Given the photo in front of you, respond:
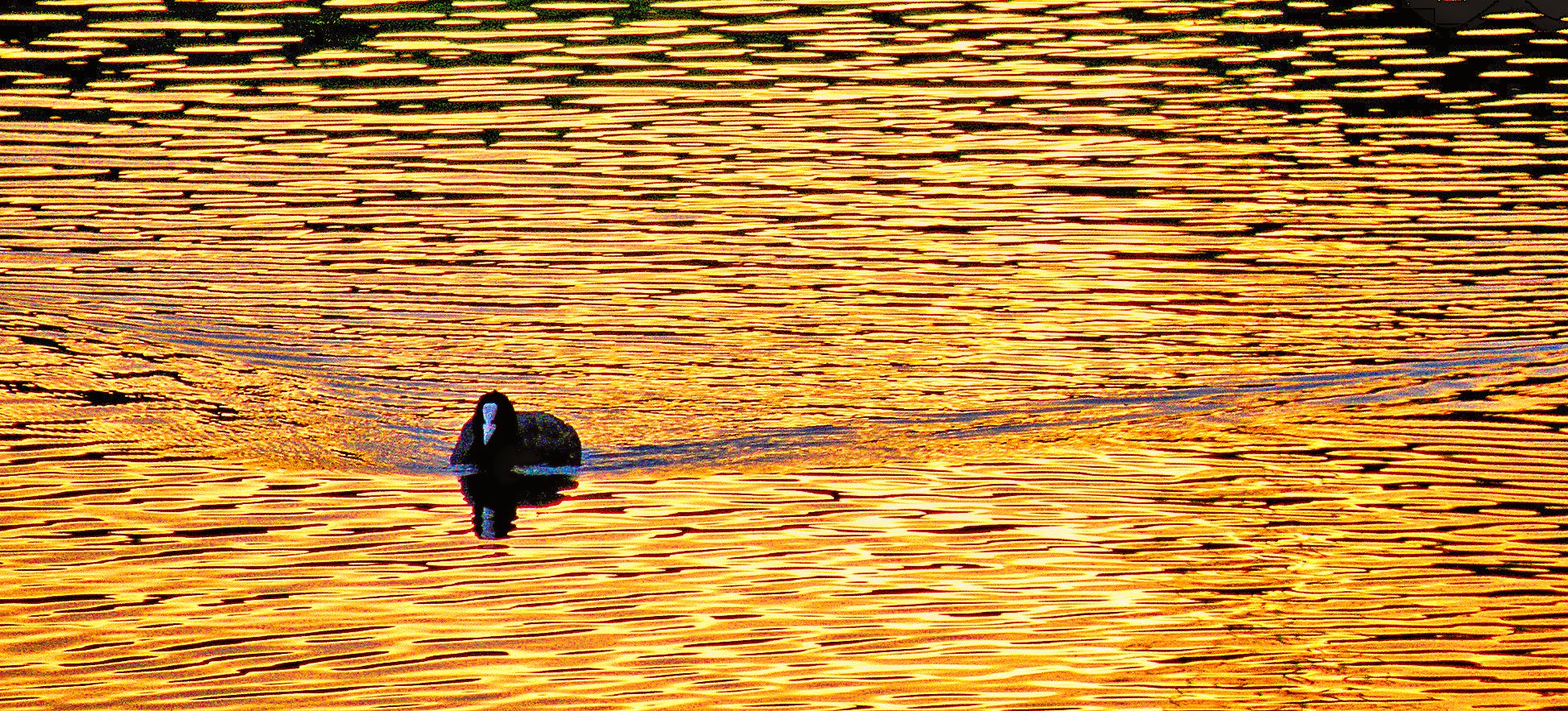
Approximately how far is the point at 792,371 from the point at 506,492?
3618 millimetres

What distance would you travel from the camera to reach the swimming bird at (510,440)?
1820 cm

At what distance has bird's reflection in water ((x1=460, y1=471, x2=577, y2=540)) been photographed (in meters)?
17.5

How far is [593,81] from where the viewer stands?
3409 cm

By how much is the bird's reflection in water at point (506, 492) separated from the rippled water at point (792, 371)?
141mm

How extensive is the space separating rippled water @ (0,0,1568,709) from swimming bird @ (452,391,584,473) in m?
0.32

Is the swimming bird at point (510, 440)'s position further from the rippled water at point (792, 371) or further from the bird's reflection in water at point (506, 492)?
the rippled water at point (792, 371)

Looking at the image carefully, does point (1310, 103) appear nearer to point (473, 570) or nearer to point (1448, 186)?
point (1448, 186)

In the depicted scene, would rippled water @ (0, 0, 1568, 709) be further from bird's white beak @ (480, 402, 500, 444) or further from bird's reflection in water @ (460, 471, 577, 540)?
bird's white beak @ (480, 402, 500, 444)

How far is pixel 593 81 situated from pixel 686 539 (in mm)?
18484

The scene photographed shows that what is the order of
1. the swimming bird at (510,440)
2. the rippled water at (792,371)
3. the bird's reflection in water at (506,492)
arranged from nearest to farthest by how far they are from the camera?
the rippled water at (792,371) < the bird's reflection in water at (506,492) < the swimming bird at (510,440)

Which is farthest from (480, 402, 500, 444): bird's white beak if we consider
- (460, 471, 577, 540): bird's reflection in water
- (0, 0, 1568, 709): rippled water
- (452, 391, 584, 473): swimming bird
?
(0, 0, 1568, 709): rippled water

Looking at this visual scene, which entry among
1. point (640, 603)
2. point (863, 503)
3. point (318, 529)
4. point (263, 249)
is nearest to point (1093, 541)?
point (863, 503)

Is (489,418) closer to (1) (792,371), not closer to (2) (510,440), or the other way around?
(2) (510,440)

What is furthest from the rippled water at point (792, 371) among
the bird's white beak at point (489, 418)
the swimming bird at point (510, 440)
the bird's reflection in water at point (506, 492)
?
the bird's white beak at point (489, 418)
